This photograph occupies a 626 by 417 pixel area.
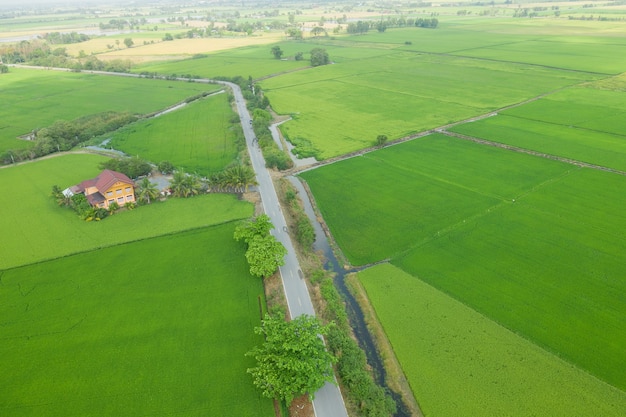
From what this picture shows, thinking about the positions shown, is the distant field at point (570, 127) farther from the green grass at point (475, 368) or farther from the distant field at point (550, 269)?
the green grass at point (475, 368)

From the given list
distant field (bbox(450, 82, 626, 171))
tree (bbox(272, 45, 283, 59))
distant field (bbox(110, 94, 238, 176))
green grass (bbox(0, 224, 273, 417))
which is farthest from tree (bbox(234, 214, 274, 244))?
tree (bbox(272, 45, 283, 59))

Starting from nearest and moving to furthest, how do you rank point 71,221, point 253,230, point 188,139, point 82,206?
1. point 253,230
2. point 71,221
3. point 82,206
4. point 188,139

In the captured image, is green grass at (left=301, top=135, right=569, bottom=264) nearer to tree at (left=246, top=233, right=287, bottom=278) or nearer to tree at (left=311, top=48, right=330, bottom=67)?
tree at (left=246, top=233, right=287, bottom=278)

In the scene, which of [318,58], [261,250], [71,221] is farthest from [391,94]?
[71,221]

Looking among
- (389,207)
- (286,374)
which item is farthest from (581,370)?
(389,207)

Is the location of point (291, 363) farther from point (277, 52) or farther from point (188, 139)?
point (277, 52)
